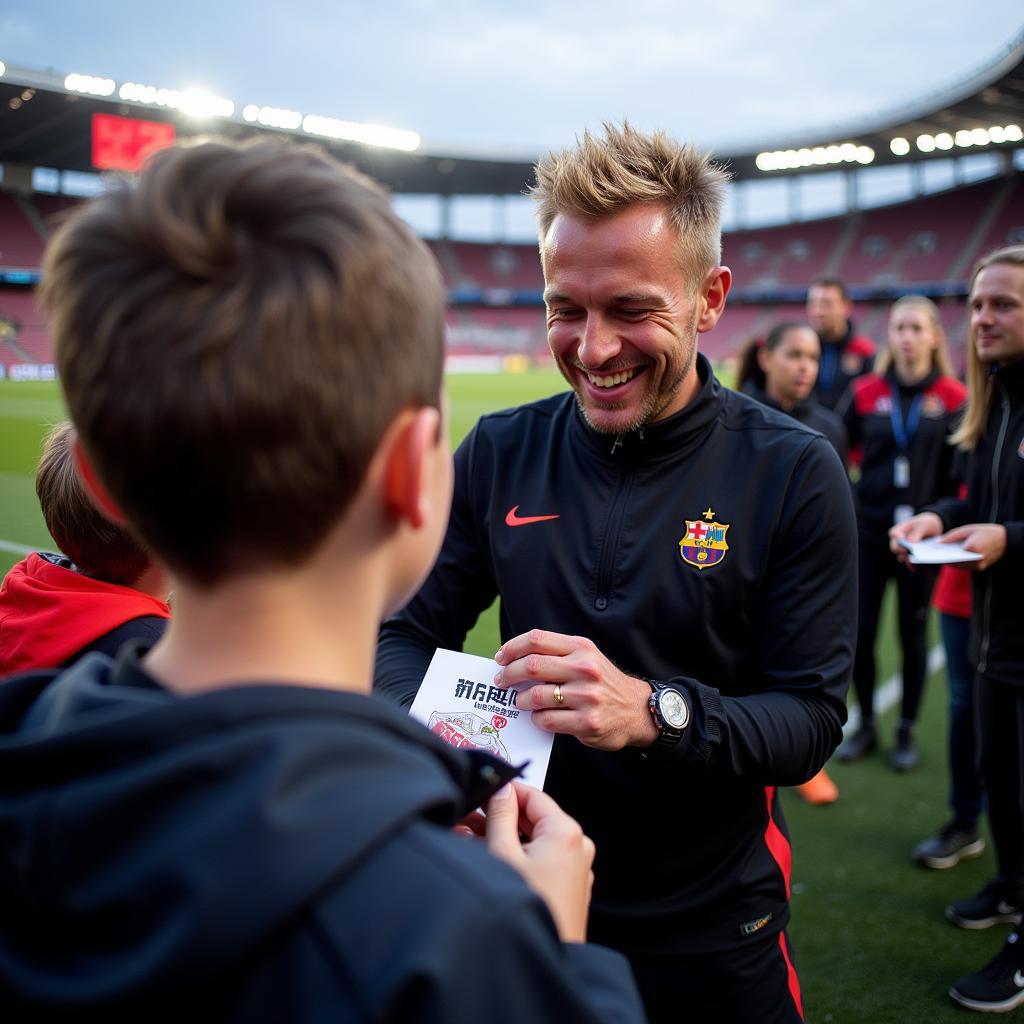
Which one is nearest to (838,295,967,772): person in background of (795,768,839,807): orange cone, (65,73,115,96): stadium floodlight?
(795,768,839,807): orange cone

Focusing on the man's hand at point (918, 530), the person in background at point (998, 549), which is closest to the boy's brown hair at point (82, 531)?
the person in background at point (998, 549)

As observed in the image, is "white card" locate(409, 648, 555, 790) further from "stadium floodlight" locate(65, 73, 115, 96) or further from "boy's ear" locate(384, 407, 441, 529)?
"stadium floodlight" locate(65, 73, 115, 96)

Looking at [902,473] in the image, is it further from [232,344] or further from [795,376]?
[232,344]

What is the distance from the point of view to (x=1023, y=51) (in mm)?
25781

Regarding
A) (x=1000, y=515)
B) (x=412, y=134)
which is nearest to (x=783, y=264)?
(x=412, y=134)

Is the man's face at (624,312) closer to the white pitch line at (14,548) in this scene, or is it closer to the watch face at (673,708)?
the watch face at (673,708)

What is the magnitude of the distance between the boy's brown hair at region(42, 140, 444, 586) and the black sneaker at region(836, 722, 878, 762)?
4882 millimetres

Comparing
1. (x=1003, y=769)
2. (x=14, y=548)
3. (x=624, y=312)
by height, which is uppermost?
(x=624, y=312)

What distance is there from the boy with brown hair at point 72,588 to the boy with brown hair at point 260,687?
34.4 inches

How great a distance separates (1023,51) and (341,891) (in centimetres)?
3262

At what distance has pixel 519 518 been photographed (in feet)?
6.43

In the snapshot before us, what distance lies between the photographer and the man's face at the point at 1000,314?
3.44 m

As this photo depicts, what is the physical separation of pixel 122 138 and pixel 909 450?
1233 inches

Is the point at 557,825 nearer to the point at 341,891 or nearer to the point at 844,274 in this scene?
the point at 341,891
